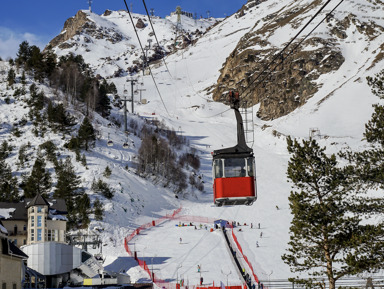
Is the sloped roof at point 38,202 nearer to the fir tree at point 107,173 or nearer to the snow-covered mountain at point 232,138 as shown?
the snow-covered mountain at point 232,138

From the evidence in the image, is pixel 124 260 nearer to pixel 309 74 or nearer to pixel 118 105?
pixel 118 105

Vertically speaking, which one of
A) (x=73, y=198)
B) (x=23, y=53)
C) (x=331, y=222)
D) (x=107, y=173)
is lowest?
(x=331, y=222)

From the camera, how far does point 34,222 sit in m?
51.4

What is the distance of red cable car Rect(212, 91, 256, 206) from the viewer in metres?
21.9

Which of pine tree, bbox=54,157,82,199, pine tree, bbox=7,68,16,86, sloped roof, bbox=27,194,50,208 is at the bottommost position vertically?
sloped roof, bbox=27,194,50,208

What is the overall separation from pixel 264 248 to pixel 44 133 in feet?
136

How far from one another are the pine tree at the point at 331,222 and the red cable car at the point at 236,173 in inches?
187

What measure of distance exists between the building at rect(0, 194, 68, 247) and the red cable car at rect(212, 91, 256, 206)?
33120 millimetres

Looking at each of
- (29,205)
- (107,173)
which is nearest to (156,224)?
(107,173)

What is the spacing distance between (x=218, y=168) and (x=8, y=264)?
15331 mm

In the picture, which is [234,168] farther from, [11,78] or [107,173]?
[11,78]

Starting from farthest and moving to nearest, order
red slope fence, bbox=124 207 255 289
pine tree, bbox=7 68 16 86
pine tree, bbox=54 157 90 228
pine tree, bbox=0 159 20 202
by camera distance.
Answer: pine tree, bbox=7 68 16 86 → pine tree, bbox=0 159 20 202 → pine tree, bbox=54 157 90 228 → red slope fence, bbox=124 207 255 289

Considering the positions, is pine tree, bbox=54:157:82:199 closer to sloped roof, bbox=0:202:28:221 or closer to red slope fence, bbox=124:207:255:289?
sloped roof, bbox=0:202:28:221

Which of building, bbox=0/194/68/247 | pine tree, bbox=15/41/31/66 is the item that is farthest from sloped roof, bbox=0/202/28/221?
pine tree, bbox=15/41/31/66
